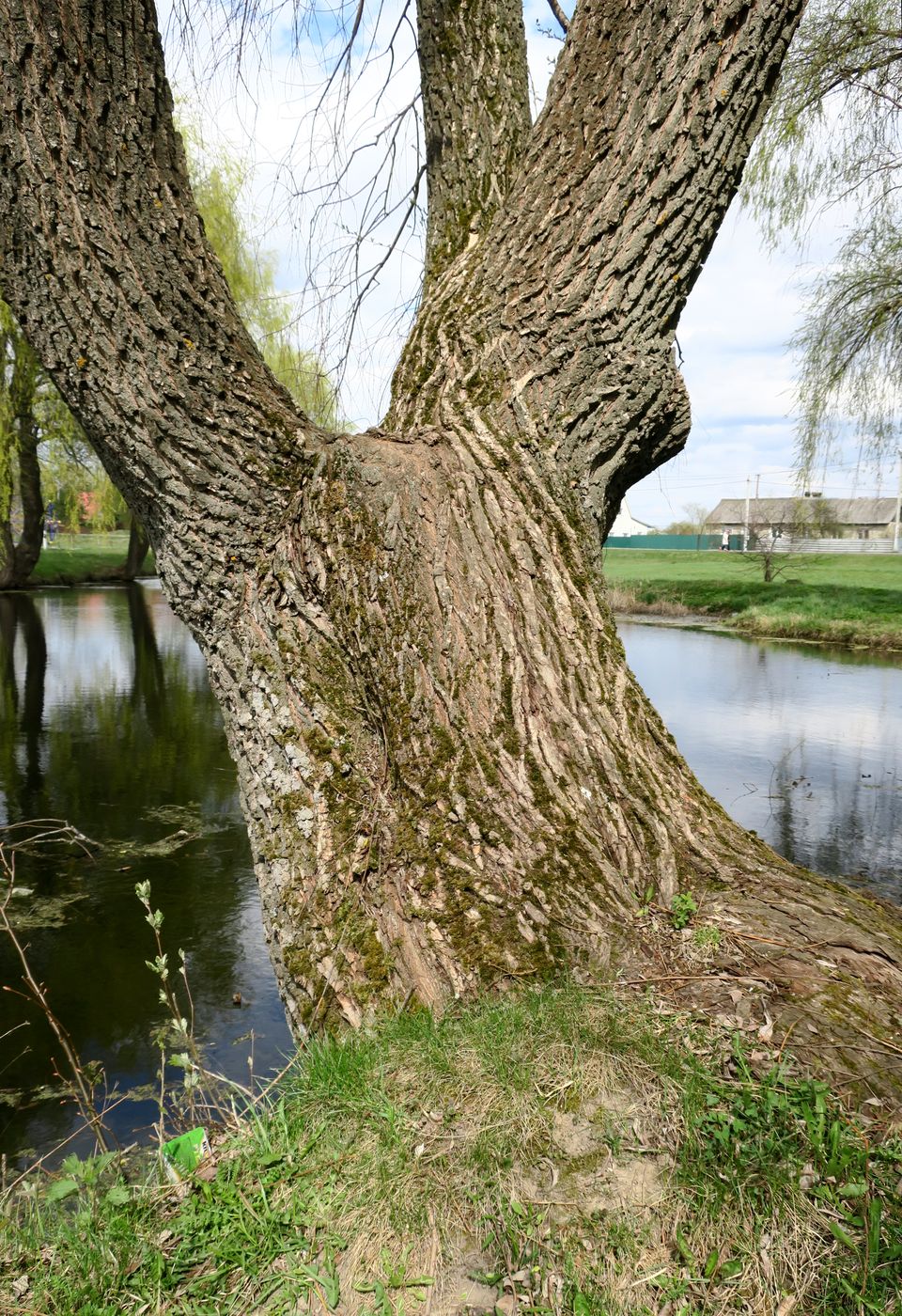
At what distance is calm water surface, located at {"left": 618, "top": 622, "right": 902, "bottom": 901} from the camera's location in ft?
21.1

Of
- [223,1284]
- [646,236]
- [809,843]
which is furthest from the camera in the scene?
[809,843]

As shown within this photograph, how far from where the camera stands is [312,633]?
2.69 metres

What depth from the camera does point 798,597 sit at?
2117 cm

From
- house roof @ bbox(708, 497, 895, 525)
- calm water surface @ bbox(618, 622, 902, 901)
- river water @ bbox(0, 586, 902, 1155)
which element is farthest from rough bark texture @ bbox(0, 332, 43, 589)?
Answer: house roof @ bbox(708, 497, 895, 525)

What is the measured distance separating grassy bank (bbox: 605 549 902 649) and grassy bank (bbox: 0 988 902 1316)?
16.2 m

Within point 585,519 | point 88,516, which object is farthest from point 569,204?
point 88,516

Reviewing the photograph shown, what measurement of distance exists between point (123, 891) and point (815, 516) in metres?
23.3

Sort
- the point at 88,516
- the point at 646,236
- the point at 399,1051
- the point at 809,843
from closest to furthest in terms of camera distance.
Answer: the point at 399,1051
the point at 646,236
the point at 809,843
the point at 88,516

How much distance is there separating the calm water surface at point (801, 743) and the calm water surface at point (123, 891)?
3602 mm

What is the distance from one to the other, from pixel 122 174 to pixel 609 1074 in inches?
106

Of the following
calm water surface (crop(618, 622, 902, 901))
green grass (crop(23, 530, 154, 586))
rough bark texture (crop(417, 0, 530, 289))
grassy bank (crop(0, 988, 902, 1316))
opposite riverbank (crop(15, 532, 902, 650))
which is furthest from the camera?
green grass (crop(23, 530, 154, 586))

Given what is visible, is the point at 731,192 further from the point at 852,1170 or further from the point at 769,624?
the point at 769,624

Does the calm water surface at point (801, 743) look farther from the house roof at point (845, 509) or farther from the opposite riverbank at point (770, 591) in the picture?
the house roof at point (845, 509)

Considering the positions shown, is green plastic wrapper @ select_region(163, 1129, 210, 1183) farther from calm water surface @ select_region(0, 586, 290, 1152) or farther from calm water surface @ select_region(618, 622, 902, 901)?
calm water surface @ select_region(618, 622, 902, 901)
